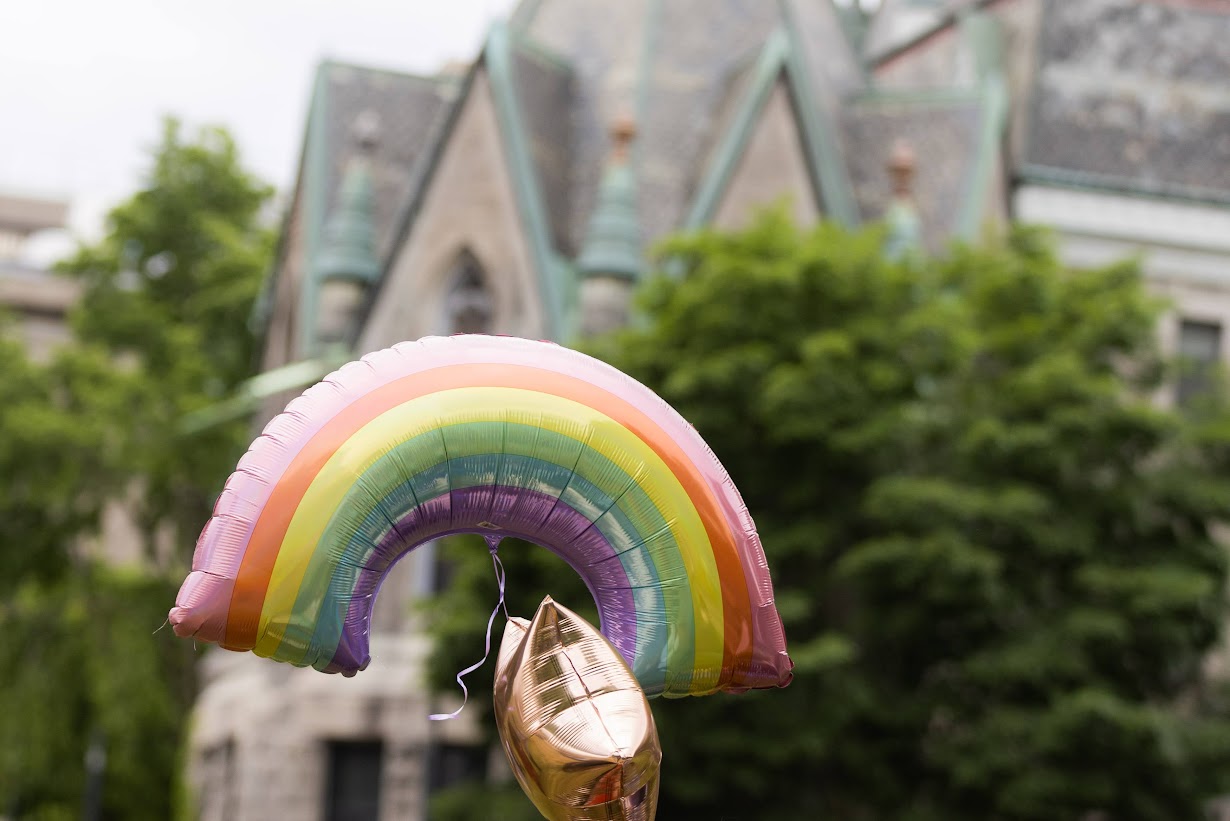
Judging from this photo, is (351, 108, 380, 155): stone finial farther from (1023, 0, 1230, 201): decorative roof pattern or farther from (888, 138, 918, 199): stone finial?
(1023, 0, 1230, 201): decorative roof pattern

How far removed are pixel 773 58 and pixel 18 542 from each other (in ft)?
48.4

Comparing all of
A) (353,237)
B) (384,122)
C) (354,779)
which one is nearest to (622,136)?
(353,237)

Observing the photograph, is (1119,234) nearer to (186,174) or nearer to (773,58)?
(773,58)

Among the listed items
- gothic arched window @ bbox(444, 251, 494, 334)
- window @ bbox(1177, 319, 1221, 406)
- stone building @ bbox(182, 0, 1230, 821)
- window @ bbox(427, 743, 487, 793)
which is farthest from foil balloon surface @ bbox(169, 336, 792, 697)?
window @ bbox(1177, 319, 1221, 406)

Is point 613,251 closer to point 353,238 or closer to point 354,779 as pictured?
point 353,238

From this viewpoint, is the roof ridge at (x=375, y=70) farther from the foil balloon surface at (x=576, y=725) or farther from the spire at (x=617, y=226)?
the foil balloon surface at (x=576, y=725)

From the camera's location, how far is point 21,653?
31.6m

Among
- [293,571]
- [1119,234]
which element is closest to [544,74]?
[1119,234]

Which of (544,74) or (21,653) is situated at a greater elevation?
(544,74)

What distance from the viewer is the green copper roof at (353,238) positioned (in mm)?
25641

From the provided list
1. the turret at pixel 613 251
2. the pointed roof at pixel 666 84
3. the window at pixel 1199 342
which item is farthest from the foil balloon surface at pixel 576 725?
the window at pixel 1199 342

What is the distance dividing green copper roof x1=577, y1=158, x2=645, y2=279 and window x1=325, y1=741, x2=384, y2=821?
21.6ft

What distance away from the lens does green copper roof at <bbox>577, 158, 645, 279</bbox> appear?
2297 centimetres

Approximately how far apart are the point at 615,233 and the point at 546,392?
1721 centimetres
